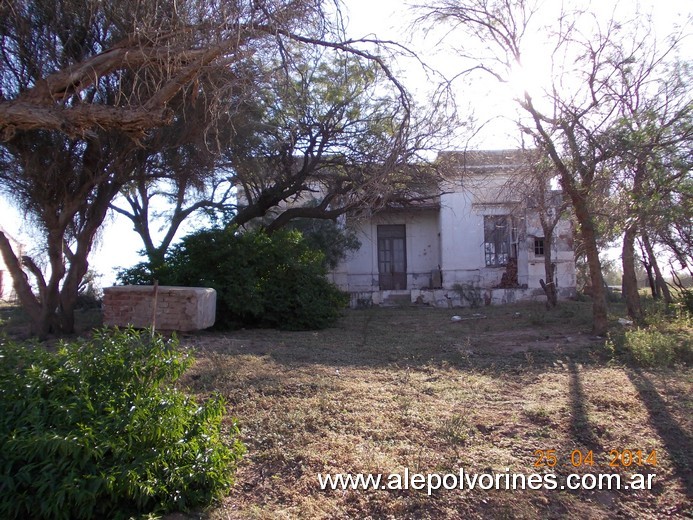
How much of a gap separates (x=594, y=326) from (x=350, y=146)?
21.9 ft

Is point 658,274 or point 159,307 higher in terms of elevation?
point 658,274

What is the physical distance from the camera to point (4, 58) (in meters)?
8.81

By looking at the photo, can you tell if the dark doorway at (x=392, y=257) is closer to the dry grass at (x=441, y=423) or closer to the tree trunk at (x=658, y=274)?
the tree trunk at (x=658, y=274)

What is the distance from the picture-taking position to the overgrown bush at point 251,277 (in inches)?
481

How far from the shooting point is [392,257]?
23.0 m

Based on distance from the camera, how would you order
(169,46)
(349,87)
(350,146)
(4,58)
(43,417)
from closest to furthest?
1. (43,417)
2. (169,46)
3. (4,58)
4. (349,87)
5. (350,146)

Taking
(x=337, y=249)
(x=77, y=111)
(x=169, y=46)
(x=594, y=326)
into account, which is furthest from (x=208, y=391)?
(x=337, y=249)

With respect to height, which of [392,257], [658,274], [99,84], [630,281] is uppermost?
[99,84]

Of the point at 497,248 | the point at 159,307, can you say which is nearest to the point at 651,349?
the point at 159,307

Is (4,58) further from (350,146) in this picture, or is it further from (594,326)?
(594,326)

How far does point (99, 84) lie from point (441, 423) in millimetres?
7101

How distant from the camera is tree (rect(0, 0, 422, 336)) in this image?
5801mm
